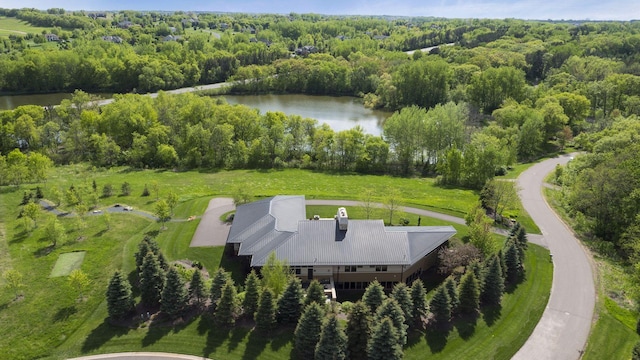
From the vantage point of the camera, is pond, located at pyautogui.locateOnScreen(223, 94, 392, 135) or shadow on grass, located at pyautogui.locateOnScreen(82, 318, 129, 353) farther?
pond, located at pyautogui.locateOnScreen(223, 94, 392, 135)

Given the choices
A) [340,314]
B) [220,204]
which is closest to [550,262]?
[340,314]

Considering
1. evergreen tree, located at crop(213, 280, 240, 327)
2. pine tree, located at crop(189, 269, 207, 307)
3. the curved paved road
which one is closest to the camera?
the curved paved road

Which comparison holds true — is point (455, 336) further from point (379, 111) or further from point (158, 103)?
point (379, 111)

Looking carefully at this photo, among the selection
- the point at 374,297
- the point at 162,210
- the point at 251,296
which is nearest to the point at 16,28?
the point at 162,210

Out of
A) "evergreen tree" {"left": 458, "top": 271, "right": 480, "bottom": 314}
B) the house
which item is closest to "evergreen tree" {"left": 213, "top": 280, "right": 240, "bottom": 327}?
the house

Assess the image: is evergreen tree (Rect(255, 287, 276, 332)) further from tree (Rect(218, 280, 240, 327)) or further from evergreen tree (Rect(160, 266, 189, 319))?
evergreen tree (Rect(160, 266, 189, 319))
